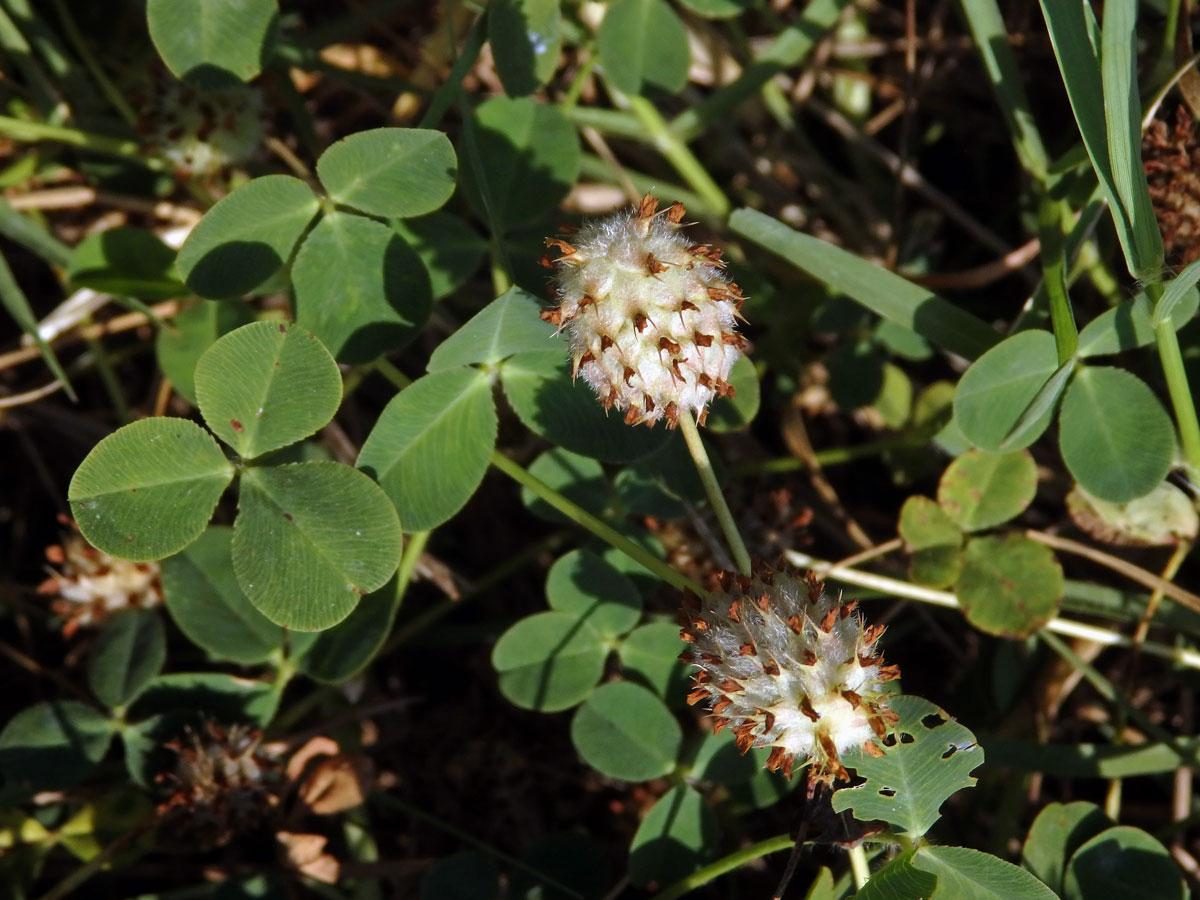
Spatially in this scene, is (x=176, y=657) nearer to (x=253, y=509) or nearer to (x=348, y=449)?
(x=348, y=449)

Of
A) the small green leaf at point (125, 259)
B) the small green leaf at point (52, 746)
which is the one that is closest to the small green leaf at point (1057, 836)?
the small green leaf at point (52, 746)

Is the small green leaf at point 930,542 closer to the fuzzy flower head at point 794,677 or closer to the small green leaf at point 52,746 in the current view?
the fuzzy flower head at point 794,677

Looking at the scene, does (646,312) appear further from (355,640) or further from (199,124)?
(199,124)

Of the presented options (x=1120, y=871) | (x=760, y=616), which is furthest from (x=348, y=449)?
(x=1120, y=871)

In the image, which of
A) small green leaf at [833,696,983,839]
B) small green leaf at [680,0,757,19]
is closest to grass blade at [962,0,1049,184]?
small green leaf at [680,0,757,19]

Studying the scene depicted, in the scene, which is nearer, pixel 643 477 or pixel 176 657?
pixel 643 477

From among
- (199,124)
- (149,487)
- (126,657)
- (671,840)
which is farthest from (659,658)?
(199,124)
